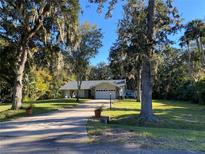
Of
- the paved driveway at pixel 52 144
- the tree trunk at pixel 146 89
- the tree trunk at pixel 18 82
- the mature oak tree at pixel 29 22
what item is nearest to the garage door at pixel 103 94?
the mature oak tree at pixel 29 22

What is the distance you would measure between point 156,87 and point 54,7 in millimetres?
50723

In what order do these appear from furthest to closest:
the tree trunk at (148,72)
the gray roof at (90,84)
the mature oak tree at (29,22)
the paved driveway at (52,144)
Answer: the gray roof at (90,84) → the mature oak tree at (29,22) → the tree trunk at (148,72) → the paved driveway at (52,144)

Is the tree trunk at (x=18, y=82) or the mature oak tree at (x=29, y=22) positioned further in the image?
the tree trunk at (x=18, y=82)

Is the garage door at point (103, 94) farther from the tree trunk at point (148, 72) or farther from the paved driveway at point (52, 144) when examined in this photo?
the paved driveway at point (52, 144)

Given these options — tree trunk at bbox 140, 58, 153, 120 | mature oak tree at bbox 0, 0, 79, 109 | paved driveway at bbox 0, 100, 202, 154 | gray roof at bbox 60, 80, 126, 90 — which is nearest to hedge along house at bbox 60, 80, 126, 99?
gray roof at bbox 60, 80, 126, 90

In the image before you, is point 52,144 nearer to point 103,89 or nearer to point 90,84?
point 103,89

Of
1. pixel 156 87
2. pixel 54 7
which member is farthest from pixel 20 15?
pixel 156 87

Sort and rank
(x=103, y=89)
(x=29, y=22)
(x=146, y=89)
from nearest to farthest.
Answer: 1. (x=146, y=89)
2. (x=29, y=22)
3. (x=103, y=89)

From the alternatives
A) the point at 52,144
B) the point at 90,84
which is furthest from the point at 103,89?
the point at 52,144

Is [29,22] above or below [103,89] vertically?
above

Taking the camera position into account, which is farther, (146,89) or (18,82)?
(18,82)

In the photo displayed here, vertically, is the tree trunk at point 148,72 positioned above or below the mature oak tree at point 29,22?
below

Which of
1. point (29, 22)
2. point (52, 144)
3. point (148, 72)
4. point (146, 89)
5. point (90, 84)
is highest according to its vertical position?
point (29, 22)

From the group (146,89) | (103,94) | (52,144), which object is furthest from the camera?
(103,94)
